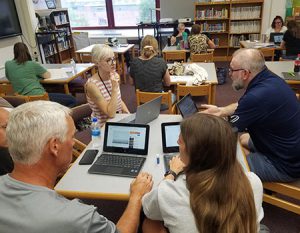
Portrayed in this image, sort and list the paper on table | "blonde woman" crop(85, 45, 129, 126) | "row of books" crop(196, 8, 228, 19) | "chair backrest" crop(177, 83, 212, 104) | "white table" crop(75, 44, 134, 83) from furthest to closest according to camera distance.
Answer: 1. "row of books" crop(196, 8, 228, 19)
2. "white table" crop(75, 44, 134, 83)
3. the paper on table
4. "chair backrest" crop(177, 83, 212, 104)
5. "blonde woman" crop(85, 45, 129, 126)

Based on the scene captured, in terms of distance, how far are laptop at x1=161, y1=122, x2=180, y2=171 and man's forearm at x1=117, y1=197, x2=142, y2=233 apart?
0.47 meters

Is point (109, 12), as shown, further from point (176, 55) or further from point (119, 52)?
point (176, 55)

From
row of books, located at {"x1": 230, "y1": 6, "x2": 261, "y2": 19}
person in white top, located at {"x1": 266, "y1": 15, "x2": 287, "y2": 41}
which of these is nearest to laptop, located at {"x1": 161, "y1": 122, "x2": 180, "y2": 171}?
person in white top, located at {"x1": 266, "y1": 15, "x2": 287, "y2": 41}

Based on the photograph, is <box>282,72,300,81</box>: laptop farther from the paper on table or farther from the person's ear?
the person's ear

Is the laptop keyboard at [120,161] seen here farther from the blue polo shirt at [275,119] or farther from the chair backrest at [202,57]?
the chair backrest at [202,57]

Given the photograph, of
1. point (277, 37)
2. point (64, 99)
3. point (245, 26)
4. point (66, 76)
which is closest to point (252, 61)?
point (64, 99)

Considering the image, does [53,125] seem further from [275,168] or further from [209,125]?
A: [275,168]

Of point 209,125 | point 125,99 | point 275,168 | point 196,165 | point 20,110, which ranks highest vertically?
point 20,110

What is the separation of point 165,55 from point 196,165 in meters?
4.28

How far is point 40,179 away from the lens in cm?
109

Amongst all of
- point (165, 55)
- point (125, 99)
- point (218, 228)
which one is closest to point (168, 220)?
point (218, 228)

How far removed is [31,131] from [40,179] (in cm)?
20

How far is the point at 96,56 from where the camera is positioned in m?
2.49

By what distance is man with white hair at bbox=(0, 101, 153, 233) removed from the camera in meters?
0.94
